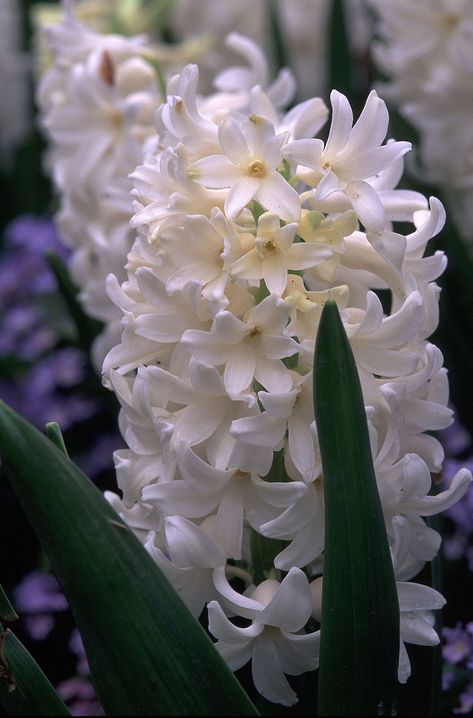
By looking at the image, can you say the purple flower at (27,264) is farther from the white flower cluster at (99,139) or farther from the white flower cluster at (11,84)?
the white flower cluster at (11,84)

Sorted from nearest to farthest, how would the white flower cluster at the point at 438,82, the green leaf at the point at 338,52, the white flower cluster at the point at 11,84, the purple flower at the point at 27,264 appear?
the white flower cluster at the point at 438,82, the green leaf at the point at 338,52, the purple flower at the point at 27,264, the white flower cluster at the point at 11,84

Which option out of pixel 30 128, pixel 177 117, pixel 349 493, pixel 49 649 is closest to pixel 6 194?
pixel 30 128

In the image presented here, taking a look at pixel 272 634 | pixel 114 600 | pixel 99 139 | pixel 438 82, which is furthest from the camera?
pixel 438 82

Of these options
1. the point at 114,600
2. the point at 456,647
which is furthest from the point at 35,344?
the point at 114,600

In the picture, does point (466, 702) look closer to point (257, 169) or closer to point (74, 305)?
point (257, 169)

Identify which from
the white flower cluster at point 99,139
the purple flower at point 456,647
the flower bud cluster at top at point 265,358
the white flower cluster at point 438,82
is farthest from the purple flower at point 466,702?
the white flower cluster at point 438,82

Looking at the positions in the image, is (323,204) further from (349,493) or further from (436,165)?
(436,165)
